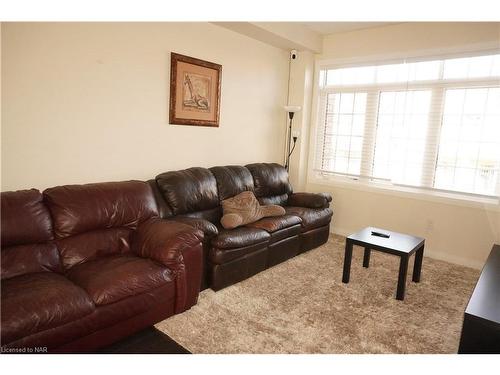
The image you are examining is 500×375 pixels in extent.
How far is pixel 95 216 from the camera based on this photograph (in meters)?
2.48

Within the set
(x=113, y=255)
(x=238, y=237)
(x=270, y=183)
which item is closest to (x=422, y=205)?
(x=270, y=183)

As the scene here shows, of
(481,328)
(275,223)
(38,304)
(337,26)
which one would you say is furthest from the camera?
(337,26)

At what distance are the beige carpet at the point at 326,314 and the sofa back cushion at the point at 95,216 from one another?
748mm

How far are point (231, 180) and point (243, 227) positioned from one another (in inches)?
26.9

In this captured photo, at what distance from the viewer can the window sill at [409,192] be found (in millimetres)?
3635

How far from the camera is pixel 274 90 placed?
4.70 metres

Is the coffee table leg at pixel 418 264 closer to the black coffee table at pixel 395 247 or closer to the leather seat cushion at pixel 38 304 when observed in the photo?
the black coffee table at pixel 395 247

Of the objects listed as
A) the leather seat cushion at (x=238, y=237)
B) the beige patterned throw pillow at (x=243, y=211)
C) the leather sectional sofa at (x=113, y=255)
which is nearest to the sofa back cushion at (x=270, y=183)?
the beige patterned throw pillow at (x=243, y=211)

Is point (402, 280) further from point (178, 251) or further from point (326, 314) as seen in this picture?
point (178, 251)

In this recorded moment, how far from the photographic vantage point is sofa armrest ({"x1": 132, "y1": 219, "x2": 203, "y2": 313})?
2330 millimetres

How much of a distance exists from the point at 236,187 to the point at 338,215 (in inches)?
72.1

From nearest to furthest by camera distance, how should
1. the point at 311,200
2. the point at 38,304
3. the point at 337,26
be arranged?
the point at 38,304
the point at 311,200
the point at 337,26

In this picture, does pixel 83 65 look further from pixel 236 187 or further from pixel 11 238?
pixel 236 187
